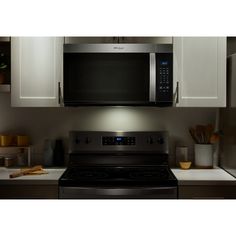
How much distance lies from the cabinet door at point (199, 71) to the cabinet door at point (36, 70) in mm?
830

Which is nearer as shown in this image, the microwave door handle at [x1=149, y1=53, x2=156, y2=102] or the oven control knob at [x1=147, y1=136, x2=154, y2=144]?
the microwave door handle at [x1=149, y1=53, x2=156, y2=102]

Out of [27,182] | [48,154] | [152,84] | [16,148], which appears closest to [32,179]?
[27,182]

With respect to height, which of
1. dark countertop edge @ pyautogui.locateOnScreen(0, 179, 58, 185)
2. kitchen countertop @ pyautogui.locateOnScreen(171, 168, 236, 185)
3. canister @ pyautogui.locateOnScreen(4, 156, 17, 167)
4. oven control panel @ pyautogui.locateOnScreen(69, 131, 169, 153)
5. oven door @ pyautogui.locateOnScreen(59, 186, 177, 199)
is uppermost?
oven control panel @ pyautogui.locateOnScreen(69, 131, 169, 153)

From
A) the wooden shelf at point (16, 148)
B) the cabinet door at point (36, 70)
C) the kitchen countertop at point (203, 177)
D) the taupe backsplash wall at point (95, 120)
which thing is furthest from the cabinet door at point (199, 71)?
the wooden shelf at point (16, 148)

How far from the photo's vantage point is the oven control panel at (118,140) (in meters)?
2.82

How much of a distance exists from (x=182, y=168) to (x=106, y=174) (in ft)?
1.94

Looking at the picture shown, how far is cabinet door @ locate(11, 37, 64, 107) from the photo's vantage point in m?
2.53

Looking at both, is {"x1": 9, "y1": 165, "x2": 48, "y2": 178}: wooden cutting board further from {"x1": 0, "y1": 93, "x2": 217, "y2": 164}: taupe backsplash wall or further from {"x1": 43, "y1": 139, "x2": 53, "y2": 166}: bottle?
{"x1": 0, "y1": 93, "x2": 217, "y2": 164}: taupe backsplash wall

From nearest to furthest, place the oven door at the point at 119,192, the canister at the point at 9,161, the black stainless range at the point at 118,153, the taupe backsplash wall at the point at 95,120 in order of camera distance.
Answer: the oven door at the point at 119,192 < the black stainless range at the point at 118,153 < the canister at the point at 9,161 < the taupe backsplash wall at the point at 95,120

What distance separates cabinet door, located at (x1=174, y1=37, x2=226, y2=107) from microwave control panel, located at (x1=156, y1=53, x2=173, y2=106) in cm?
6

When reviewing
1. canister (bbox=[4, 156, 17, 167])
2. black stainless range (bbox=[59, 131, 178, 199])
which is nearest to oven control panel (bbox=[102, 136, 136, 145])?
black stainless range (bbox=[59, 131, 178, 199])

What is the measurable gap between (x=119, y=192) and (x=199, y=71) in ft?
3.28

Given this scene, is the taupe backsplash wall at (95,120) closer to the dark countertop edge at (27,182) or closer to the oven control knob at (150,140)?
the oven control knob at (150,140)

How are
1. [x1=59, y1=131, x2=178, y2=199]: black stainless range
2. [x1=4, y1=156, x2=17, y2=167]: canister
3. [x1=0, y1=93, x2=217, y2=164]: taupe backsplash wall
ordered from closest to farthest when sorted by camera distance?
[x1=59, y1=131, x2=178, y2=199]: black stainless range, [x1=4, y1=156, x2=17, y2=167]: canister, [x1=0, y1=93, x2=217, y2=164]: taupe backsplash wall
